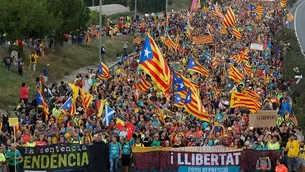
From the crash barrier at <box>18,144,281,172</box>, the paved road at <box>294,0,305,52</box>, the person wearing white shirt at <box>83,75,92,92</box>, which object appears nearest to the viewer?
the crash barrier at <box>18,144,281,172</box>

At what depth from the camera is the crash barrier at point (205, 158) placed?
20.2 metres

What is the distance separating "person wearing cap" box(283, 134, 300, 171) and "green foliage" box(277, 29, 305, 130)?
23.9ft

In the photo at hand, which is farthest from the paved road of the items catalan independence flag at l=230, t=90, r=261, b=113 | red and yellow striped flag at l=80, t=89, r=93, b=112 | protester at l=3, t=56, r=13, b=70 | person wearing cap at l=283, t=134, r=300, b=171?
person wearing cap at l=283, t=134, r=300, b=171

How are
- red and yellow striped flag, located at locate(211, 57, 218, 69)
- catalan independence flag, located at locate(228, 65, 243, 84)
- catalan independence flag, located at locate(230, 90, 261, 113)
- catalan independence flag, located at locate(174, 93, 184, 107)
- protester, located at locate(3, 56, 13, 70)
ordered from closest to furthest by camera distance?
catalan independence flag, located at locate(230, 90, 261, 113) < catalan independence flag, located at locate(174, 93, 184, 107) < catalan independence flag, located at locate(228, 65, 243, 84) < protester, located at locate(3, 56, 13, 70) < red and yellow striped flag, located at locate(211, 57, 218, 69)

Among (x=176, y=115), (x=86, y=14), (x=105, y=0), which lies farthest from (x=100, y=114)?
(x=105, y=0)

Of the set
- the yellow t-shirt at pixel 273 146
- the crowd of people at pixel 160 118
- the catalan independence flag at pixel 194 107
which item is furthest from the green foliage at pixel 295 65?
the yellow t-shirt at pixel 273 146

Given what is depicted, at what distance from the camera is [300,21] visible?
9088 cm

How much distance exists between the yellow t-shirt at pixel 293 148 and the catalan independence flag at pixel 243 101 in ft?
17.3

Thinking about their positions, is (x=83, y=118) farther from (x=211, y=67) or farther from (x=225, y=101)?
(x=211, y=67)

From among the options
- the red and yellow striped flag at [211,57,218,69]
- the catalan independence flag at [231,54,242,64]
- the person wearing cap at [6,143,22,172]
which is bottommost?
the person wearing cap at [6,143,22,172]

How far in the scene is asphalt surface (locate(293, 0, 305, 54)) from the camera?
7124cm

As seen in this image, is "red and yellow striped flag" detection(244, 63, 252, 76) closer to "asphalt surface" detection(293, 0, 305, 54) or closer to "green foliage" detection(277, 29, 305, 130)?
"green foliage" detection(277, 29, 305, 130)

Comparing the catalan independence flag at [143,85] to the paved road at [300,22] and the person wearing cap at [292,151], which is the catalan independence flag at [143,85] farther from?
the paved road at [300,22]

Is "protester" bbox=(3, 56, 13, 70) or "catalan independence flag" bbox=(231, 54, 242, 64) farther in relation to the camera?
"catalan independence flag" bbox=(231, 54, 242, 64)
